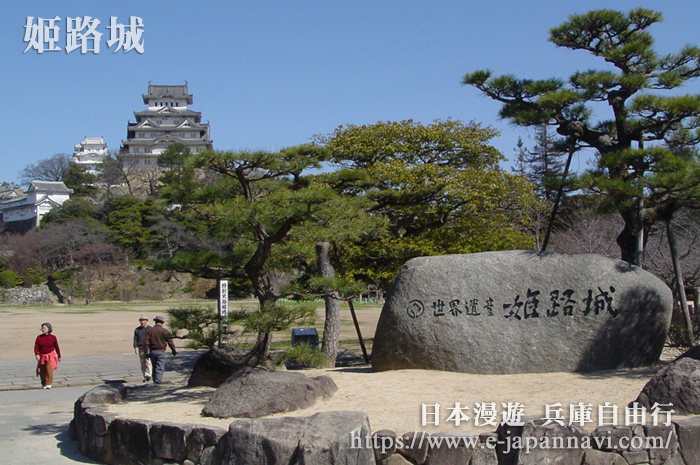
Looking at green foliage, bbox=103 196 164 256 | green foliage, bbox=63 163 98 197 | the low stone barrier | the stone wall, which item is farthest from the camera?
green foliage, bbox=63 163 98 197

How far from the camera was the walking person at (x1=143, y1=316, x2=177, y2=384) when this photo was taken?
10.4m

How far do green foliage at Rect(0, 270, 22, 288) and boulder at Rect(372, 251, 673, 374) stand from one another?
47385 millimetres

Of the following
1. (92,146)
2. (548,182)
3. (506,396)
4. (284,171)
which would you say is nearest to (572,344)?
(506,396)

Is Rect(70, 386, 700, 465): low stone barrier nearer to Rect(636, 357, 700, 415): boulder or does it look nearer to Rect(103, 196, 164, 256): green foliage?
Rect(636, 357, 700, 415): boulder

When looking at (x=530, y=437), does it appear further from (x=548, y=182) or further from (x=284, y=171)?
(x=548, y=182)

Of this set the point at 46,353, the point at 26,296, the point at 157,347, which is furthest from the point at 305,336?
the point at 26,296

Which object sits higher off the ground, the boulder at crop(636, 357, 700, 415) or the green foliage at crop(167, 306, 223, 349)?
the green foliage at crop(167, 306, 223, 349)

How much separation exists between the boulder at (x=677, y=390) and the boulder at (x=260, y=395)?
3609 millimetres

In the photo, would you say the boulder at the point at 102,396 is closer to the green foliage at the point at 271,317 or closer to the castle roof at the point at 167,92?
the green foliage at the point at 271,317

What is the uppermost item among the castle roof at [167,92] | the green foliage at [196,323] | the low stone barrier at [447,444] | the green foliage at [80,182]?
the castle roof at [167,92]

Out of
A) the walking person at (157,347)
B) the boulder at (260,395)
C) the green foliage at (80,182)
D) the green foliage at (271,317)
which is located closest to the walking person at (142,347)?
the walking person at (157,347)

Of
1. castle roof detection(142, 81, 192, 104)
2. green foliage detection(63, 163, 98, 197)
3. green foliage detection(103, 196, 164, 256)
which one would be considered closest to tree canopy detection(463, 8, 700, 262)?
green foliage detection(103, 196, 164, 256)

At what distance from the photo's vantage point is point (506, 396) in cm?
725

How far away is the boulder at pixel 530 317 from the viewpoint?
873 centimetres
